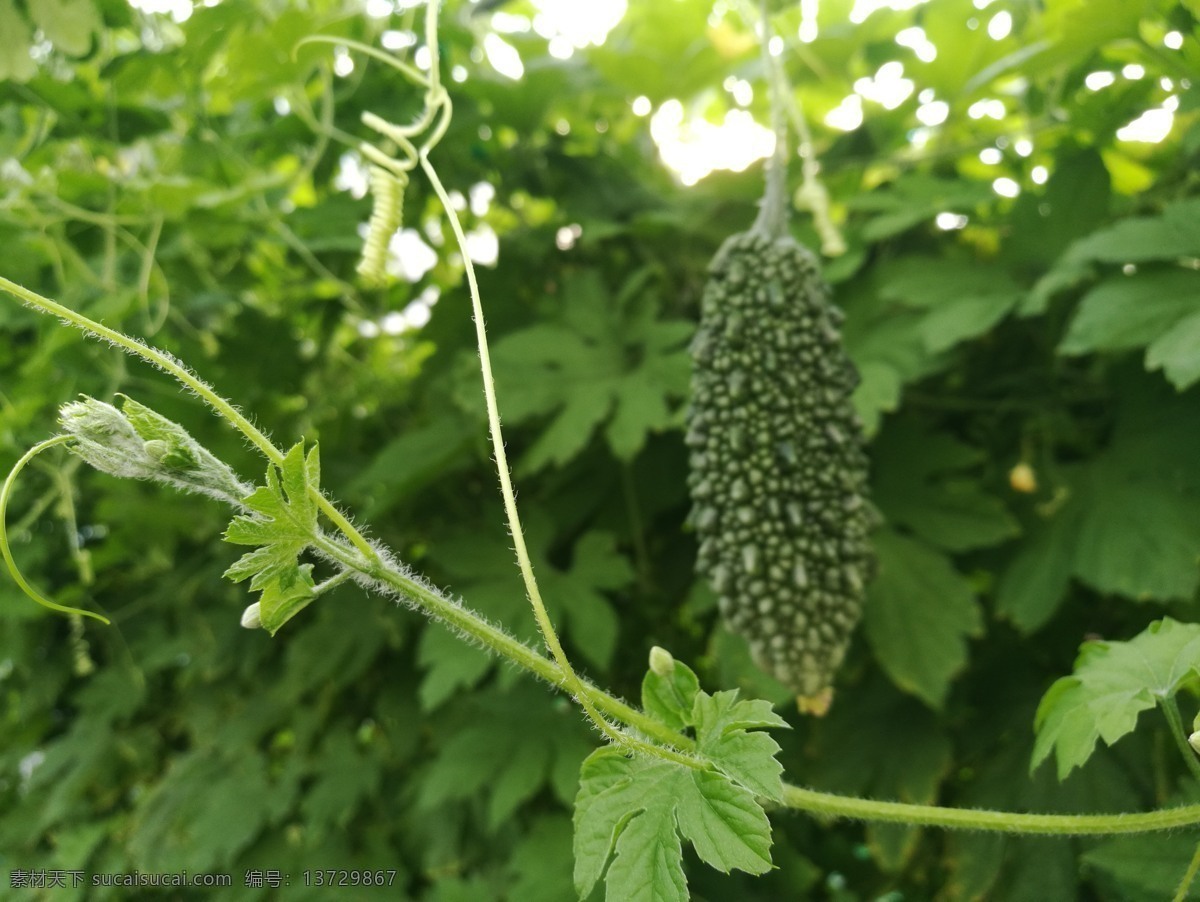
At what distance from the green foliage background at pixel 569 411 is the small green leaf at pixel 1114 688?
0.16 meters

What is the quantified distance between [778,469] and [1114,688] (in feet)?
1.00

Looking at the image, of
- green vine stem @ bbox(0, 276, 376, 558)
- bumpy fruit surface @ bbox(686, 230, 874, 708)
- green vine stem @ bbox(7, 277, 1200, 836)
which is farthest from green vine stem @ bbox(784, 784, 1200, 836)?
green vine stem @ bbox(0, 276, 376, 558)

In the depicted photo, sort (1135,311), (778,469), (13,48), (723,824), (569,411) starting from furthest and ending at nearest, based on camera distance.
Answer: (569,411), (13,48), (1135,311), (778,469), (723,824)

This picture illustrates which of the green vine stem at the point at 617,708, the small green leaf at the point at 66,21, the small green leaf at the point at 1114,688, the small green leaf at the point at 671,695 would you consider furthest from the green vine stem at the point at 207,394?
the small green leaf at the point at 66,21

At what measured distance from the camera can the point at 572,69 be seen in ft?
4.60

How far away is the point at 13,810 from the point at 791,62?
2063 millimetres

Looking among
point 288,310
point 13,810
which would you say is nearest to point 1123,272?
point 288,310

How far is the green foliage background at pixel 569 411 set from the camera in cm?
99

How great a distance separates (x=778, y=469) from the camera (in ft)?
2.51

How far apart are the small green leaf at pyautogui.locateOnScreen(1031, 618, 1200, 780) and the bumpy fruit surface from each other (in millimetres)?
182

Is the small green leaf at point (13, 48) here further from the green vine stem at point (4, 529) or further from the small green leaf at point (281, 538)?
the small green leaf at point (281, 538)

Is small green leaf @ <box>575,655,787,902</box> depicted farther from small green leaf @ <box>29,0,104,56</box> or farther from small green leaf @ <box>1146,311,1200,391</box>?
small green leaf @ <box>29,0,104,56</box>

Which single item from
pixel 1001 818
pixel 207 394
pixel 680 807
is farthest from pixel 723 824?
pixel 207 394

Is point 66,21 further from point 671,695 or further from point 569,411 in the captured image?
point 671,695
